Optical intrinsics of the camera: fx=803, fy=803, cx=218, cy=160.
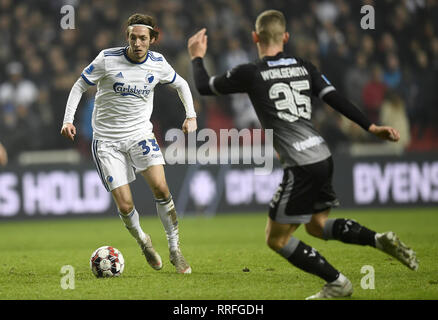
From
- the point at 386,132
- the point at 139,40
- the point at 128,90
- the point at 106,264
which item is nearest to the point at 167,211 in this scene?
the point at 106,264

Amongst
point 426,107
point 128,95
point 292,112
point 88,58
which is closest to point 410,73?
point 426,107

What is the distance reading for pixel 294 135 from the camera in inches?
236

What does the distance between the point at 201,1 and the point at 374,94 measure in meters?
4.61

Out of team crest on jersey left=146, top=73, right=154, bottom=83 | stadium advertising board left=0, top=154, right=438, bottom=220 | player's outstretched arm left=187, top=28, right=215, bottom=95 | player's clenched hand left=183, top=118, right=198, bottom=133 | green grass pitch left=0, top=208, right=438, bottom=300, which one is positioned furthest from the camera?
stadium advertising board left=0, top=154, right=438, bottom=220

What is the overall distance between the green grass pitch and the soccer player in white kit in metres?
0.56

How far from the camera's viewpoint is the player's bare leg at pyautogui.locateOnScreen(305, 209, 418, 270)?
5.98 m

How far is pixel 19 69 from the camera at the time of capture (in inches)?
605

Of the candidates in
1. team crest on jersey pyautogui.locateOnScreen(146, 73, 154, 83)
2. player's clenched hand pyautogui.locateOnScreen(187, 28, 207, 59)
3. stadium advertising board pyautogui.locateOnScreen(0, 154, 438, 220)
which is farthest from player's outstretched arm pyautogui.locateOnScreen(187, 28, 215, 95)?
stadium advertising board pyautogui.locateOnScreen(0, 154, 438, 220)

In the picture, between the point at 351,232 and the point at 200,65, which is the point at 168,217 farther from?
the point at 351,232

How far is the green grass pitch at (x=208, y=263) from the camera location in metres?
6.35

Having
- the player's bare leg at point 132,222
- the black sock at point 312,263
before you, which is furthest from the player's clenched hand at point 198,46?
the player's bare leg at point 132,222

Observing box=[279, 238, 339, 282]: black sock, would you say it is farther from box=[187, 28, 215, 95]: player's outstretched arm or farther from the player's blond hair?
the player's blond hair

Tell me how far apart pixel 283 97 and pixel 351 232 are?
1192mm

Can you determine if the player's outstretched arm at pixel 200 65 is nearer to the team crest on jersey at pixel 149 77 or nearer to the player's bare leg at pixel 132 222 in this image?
the team crest on jersey at pixel 149 77
